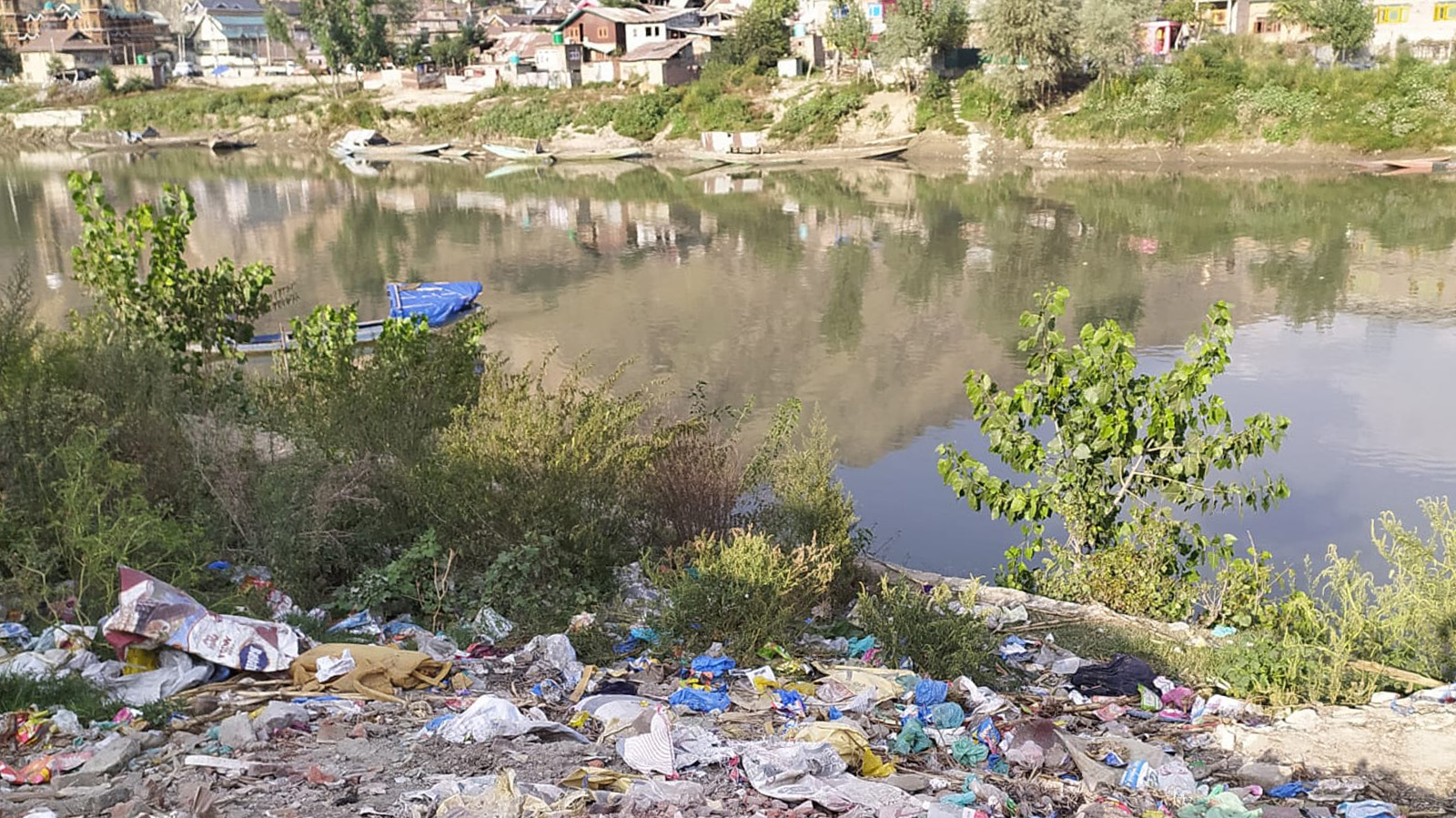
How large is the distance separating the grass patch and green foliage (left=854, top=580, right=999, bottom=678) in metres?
Answer: 3.59

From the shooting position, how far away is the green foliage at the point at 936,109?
3816cm

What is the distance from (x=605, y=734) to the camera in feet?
15.9

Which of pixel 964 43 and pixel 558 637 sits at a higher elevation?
pixel 964 43

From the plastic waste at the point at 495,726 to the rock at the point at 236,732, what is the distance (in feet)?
2.45

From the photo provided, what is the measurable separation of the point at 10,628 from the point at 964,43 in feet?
136

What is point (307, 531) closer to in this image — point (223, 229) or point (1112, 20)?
point (223, 229)

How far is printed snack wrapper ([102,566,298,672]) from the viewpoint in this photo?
5.33 m

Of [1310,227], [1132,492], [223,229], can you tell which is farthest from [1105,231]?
[223,229]

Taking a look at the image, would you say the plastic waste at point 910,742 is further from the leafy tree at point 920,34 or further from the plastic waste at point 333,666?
the leafy tree at point 920,34

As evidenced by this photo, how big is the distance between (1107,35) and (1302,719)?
34.2 metres

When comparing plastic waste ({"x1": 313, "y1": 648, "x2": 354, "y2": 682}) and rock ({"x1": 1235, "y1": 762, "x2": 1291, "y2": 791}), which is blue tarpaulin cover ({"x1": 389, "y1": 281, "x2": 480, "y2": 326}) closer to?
plastic waste ({"x1": 313, "y1": 648, "x2": 354, "y2": 682})

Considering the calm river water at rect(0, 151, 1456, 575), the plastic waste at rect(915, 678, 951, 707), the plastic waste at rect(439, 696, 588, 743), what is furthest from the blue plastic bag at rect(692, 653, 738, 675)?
the calm river water at rect(0, 151, 1456, 575)

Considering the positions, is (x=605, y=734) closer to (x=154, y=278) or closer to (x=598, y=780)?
(x=598, y=780)

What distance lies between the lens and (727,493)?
805cm
